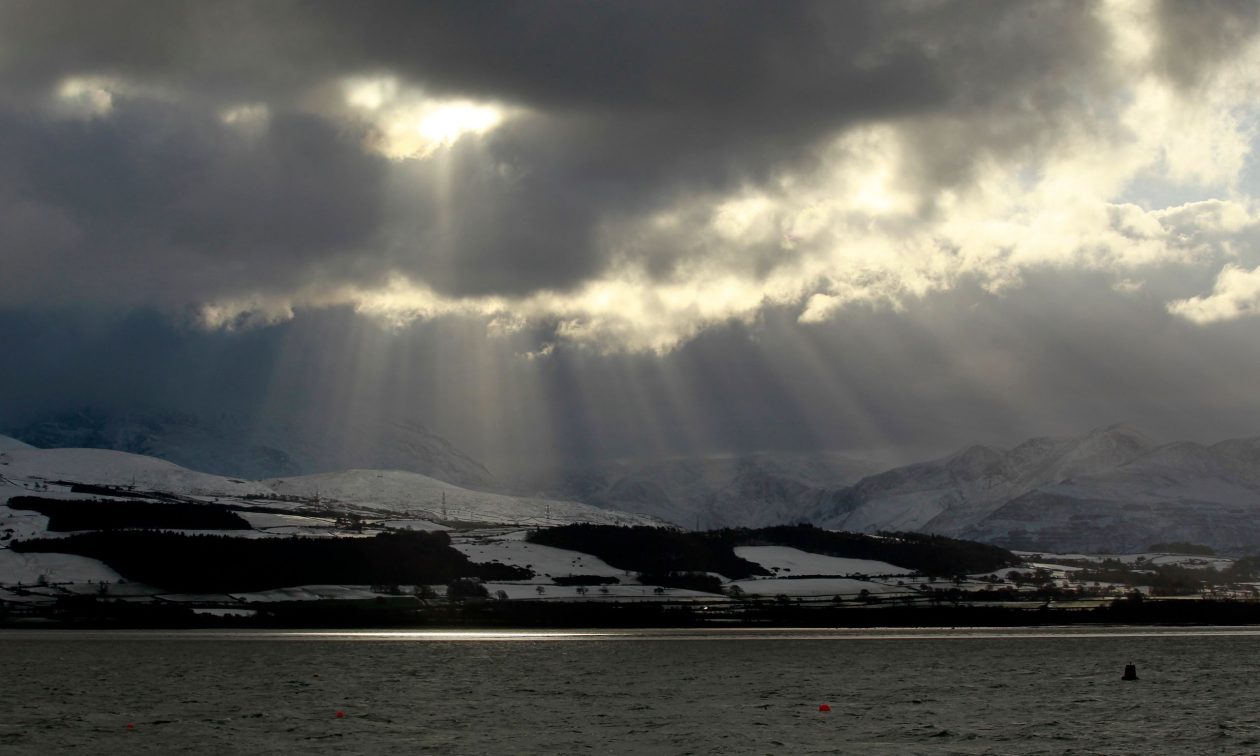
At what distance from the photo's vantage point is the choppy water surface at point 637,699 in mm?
82812

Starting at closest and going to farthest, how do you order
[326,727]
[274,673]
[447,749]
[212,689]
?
[447,749]
[326,727]
[212,689]
[274,673]

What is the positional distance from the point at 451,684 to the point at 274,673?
23.8 m

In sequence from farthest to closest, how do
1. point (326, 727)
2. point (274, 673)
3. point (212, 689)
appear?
point (274, 673), point (212, 689), point (326, 727)

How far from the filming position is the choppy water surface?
8281 cm

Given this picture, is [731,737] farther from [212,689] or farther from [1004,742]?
[212,689]

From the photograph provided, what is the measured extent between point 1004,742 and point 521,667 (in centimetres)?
7467

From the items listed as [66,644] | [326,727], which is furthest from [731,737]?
[66,644]

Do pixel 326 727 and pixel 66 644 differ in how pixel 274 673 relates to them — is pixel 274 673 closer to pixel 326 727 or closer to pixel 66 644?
pixel 326 727

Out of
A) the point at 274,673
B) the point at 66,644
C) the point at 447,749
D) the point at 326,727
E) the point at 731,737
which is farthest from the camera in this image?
the point at 66,644

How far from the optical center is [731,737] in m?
85.0

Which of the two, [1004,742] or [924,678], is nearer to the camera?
[1004,742]

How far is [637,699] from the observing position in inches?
4345

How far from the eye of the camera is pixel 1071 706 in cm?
10369

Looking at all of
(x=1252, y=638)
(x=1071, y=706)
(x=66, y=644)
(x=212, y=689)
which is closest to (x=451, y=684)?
(x=212, y=689)
